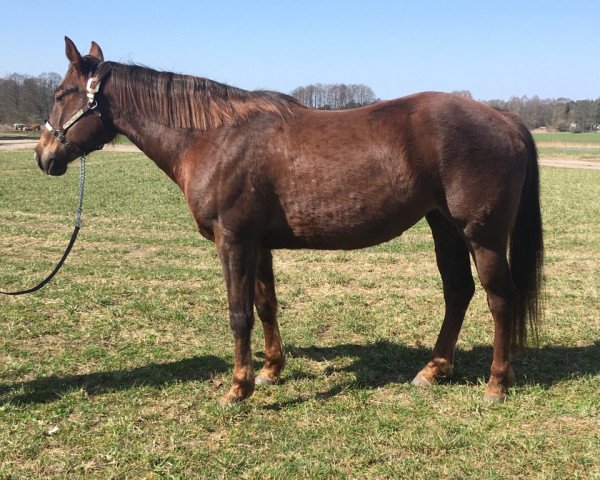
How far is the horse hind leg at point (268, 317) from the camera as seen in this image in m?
4.37

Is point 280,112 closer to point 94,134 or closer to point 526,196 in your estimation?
point 94,134

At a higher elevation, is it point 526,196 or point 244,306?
point 526,196

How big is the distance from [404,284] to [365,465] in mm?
4049

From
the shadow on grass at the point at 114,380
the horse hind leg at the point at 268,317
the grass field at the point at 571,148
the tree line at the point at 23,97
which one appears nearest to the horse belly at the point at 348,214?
the horse hind leg at the point at 268,317

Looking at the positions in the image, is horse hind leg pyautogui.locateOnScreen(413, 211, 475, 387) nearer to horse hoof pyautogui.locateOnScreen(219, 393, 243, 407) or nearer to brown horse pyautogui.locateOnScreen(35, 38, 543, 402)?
brown horse pyautogui.locateOnScreen(35, 38, 543, 402)

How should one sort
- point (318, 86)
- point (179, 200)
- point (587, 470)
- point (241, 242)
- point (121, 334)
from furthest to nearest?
point (179, 200)
point (318, 86)
point (121, 334)
point (241, 242)
point (587, 470)

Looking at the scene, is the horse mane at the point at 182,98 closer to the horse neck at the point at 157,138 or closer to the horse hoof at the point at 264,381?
the horse neck at the point at 157,138

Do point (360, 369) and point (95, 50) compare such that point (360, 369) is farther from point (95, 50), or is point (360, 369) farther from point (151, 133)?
point (95, 50)

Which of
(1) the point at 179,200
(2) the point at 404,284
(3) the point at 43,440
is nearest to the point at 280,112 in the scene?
(3) the point at 43,440

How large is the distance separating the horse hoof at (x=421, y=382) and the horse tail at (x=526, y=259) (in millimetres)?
753

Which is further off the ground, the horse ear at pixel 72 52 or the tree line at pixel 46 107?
the tree line at pixel 46 107

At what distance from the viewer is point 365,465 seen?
3.08 meters

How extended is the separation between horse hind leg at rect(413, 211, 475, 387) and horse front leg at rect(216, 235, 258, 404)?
155cm

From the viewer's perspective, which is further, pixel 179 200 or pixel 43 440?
pixel 179 200
